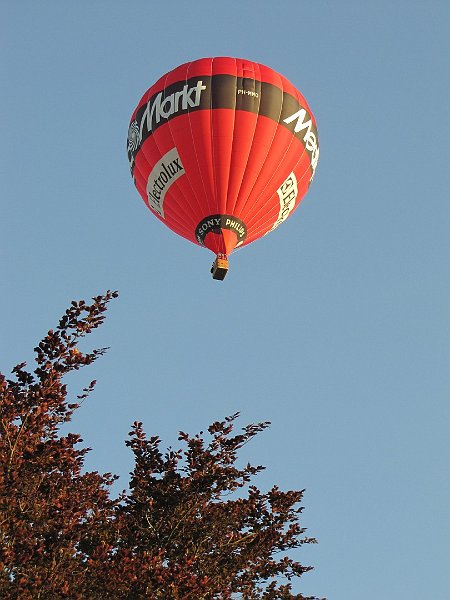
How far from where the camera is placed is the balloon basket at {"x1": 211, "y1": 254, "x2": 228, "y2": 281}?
28.8m

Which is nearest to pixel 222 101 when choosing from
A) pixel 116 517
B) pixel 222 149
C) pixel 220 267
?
pixel 222 149

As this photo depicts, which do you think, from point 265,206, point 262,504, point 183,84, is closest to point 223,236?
point 265,206

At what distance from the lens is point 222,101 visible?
28828 mm

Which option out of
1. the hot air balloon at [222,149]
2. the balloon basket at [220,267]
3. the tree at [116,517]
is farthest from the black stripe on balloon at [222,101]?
the tree at [116,517]

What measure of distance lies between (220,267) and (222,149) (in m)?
3.64

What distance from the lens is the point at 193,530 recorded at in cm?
1312

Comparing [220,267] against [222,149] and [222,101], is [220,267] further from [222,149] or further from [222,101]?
[222,101]

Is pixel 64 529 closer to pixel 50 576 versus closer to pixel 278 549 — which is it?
pixel 50 576

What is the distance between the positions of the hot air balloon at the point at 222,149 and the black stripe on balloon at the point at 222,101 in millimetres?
31

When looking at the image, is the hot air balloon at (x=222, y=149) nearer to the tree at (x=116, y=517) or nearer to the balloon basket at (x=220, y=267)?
the balloon basket at (x=220, y=267)

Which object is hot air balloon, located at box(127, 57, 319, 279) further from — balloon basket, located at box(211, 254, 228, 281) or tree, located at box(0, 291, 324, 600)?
tree, located at box(0, 291, 324, 600)

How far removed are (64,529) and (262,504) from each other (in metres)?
3.56

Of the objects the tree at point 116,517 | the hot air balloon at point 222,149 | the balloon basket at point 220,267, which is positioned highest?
the hot air balloon at point 222,149

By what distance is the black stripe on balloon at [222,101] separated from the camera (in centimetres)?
2892
